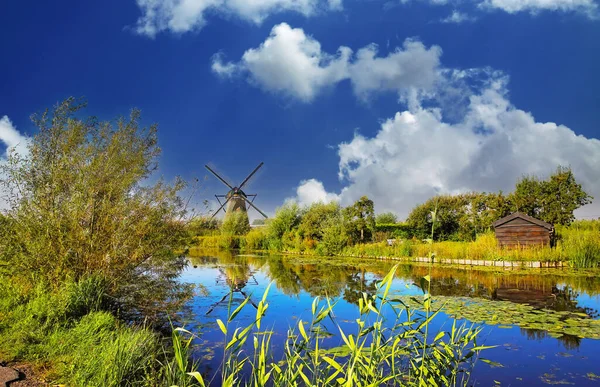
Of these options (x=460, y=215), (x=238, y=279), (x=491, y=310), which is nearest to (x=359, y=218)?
(x=460, y=215)

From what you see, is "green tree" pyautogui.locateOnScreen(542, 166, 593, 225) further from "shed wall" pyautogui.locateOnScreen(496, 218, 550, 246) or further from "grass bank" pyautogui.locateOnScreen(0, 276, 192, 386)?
"grass bank" pyautogui.locateOnScreen(0, 276, 192, 386)

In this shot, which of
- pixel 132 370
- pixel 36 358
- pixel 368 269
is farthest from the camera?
pixel 368 269

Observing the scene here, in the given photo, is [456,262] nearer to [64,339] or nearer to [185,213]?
[185,213]

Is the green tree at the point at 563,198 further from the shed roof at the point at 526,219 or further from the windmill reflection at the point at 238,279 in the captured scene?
the windmill reflection at the point at 238,279

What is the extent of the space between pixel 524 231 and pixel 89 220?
19.7 metres

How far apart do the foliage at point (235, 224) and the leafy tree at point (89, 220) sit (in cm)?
3145

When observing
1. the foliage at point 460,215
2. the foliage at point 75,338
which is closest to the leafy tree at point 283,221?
the foliage at point 460,215

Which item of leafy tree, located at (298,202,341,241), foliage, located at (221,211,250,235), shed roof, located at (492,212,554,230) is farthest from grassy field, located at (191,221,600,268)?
foliage, located at (221,211,250,235)

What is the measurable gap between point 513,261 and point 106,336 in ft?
60.8

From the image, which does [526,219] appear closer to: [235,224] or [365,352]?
[365,352]

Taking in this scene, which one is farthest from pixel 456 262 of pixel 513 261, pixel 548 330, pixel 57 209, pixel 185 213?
pixel 57 209

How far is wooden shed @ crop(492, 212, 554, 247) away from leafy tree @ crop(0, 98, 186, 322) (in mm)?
17640

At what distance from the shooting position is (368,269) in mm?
18281

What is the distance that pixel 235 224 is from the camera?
40375 millimetres
